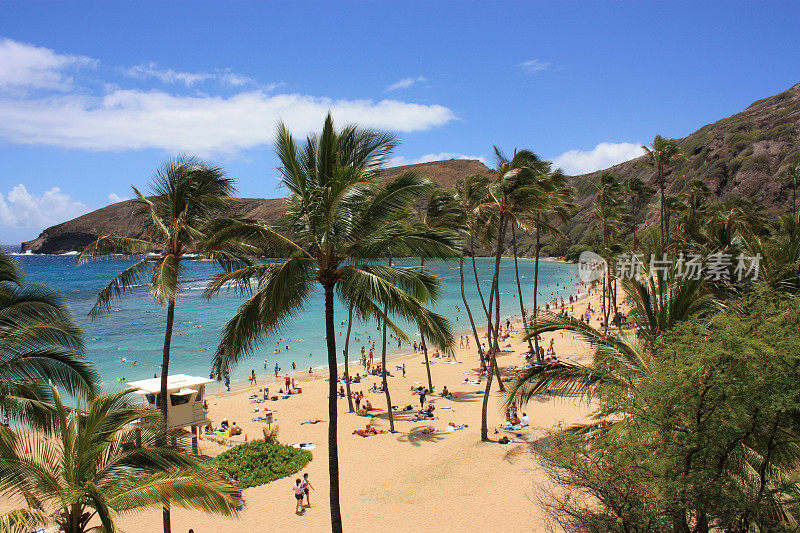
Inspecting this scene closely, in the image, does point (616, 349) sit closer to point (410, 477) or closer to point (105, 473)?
point (105, 473)

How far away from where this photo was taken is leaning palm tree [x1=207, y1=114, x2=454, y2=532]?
6.79m

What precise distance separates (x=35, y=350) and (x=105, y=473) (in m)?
2.34

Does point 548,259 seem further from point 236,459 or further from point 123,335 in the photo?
point 236,459

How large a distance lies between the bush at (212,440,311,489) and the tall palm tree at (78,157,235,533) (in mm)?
5643

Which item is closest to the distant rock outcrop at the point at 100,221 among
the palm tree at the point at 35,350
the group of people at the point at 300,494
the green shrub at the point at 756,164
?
the green shrub at the point at 756,164

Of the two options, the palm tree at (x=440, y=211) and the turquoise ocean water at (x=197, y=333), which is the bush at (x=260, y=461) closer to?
the turquoise ocean water at (x=197, y=333)

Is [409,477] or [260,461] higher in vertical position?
[260,461]

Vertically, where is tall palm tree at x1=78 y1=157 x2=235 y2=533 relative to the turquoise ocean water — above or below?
above

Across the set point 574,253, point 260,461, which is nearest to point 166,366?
point 260,461

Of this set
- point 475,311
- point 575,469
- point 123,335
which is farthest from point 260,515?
point 475,311

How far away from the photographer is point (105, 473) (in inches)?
212

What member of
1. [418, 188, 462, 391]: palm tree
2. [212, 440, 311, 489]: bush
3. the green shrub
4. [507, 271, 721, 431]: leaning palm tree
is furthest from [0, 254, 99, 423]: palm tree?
the green shrub

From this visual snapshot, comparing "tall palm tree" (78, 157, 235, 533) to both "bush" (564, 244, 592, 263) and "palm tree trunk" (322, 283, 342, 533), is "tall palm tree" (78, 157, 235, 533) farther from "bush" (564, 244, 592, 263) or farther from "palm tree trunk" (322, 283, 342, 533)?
"bush" (564, 244, 592, 263)

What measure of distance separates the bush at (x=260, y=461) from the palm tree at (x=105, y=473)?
358 inches
